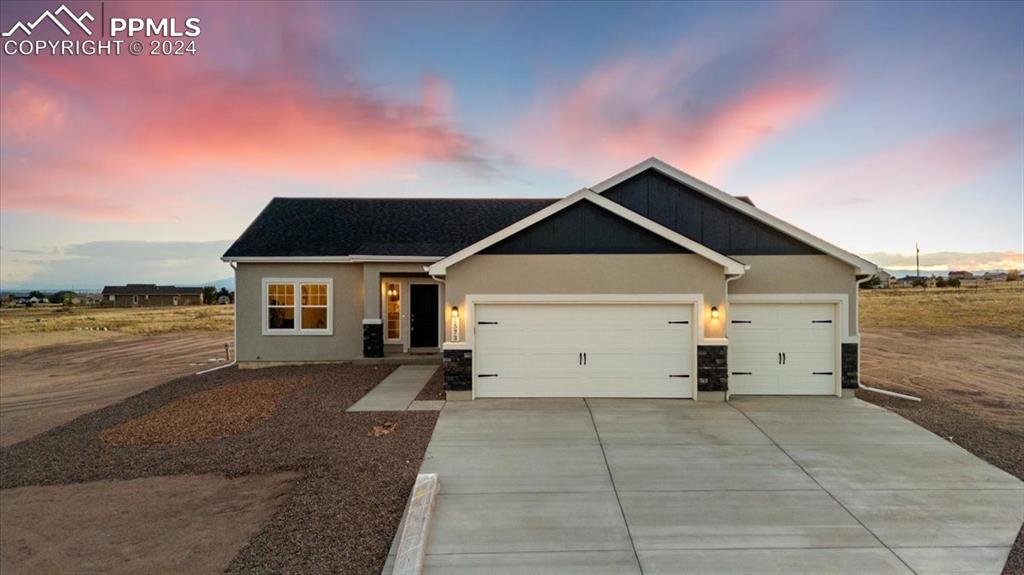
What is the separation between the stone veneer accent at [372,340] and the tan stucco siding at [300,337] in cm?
39

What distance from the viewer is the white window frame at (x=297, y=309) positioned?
42.0ft

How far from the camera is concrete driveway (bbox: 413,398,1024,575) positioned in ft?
12.1

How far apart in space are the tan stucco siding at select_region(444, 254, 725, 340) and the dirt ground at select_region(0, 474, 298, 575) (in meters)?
4.33

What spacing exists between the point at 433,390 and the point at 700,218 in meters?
6.96

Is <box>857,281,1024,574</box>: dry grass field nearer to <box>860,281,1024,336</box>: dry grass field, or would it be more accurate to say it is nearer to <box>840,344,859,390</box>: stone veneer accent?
<box>860,281,1024,336</box>: dry grass field

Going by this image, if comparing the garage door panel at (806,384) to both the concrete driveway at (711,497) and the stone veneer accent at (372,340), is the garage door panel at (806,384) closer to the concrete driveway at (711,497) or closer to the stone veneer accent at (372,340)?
the concrete driveway at (711,497)

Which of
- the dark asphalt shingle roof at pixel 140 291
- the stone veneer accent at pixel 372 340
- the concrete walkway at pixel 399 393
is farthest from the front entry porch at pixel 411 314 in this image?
the dark asphalt shingle roof at pixel 140 291

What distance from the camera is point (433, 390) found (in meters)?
9.43

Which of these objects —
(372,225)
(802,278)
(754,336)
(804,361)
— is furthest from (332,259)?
(804,361)

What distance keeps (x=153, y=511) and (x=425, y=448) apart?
10.2 feet

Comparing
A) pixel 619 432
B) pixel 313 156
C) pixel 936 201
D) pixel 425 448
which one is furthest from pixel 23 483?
pixel 936 201

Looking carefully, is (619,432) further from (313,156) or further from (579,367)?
(313,156)

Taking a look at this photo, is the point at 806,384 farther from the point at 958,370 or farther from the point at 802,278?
the point at 958,370

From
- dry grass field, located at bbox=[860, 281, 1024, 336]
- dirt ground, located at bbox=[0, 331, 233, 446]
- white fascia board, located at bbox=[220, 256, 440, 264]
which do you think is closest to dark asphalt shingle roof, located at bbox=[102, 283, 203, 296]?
dirt ground, located at bbox=[0, 331, 233, 446]
